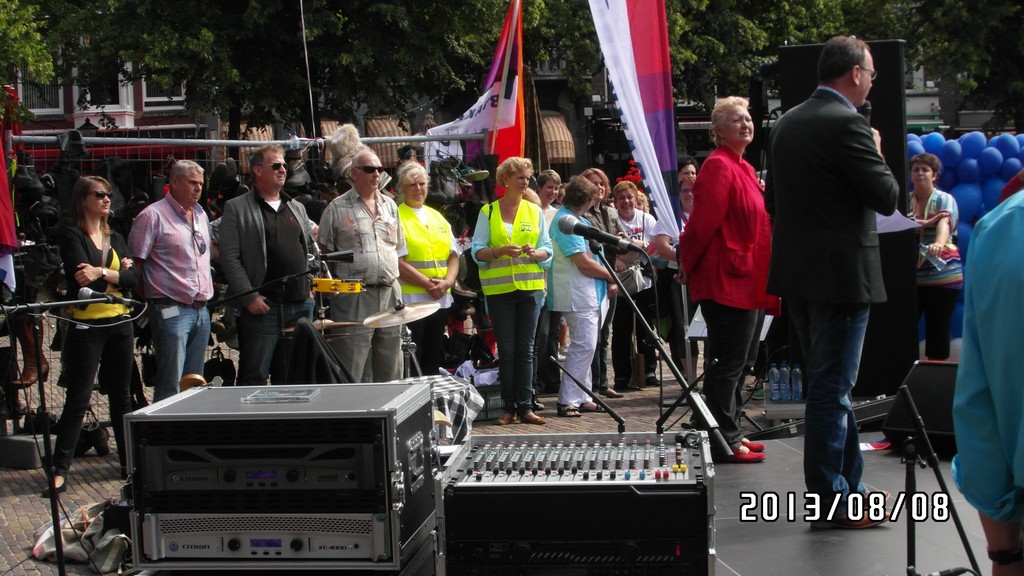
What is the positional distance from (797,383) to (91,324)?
16.0 feet

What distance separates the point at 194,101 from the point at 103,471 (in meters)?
17.1

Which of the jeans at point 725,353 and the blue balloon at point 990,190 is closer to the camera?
the jeans at point 725,353

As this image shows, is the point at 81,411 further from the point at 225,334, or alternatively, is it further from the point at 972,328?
the point at 972,328

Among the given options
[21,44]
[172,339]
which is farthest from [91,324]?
[21,44]

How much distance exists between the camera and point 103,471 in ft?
24.8

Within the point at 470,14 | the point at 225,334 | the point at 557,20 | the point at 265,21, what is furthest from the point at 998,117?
the point at 225,334

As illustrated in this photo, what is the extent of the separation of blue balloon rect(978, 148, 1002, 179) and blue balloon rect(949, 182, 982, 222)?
184mm

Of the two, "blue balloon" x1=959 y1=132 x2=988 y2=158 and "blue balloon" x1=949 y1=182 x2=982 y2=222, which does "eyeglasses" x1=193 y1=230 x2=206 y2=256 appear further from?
"blue balloon" x1=959 y1=132 x2=988 y2=158

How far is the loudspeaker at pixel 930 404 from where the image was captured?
21.1 ft

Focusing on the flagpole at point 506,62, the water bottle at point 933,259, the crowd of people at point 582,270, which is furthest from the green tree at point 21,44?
the water bottle at point 933,259

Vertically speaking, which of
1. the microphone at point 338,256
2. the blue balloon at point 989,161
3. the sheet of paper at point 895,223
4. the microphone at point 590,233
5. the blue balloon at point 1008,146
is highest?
the blue balloon at point 1008,146

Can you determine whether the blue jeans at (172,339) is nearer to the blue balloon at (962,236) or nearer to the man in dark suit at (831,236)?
the man in dark suit at (831,236)

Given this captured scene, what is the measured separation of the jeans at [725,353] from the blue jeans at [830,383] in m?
1.33
